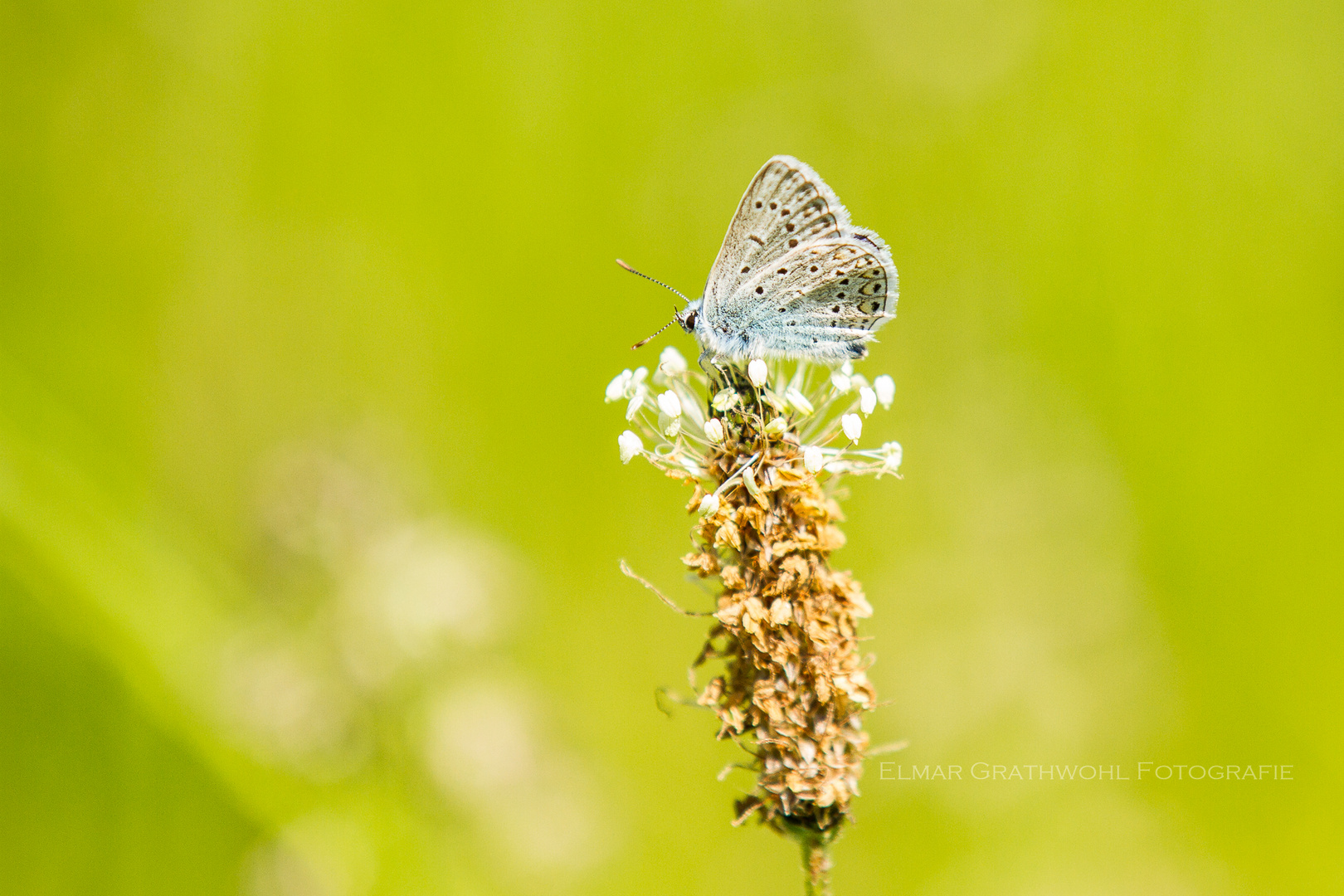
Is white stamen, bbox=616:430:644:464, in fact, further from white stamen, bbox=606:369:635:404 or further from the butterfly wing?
the butterfly wing

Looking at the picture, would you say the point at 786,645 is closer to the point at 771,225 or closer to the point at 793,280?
the point at 793,280

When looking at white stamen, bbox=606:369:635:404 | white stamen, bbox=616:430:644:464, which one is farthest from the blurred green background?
white stamen, bbox=616:430:644:464

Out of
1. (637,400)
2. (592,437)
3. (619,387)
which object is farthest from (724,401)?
(592,437)

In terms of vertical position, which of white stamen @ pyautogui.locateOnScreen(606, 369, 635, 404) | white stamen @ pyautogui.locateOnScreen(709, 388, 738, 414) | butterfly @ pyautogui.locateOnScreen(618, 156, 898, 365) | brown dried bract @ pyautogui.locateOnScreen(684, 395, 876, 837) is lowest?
brown dried bract @ pyautogui.locateOnScreen(684, 395, 876, 837)

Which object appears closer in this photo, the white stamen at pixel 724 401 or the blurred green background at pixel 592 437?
the white stamen at pixel 724 401

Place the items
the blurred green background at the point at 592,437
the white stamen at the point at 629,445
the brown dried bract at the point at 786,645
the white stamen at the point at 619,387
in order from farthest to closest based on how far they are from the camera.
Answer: the blurred green background at the point at 592,437 → the white stamen at the point at 619,387 → the white stamen at the point at 629,445 → the brown dried bract at the point at 786,645

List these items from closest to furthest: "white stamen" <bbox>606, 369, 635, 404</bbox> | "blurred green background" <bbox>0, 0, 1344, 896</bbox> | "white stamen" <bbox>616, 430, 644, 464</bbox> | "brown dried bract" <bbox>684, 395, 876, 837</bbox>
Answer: "brown dried bract" <bbox>684, 395, 876, 837</bbox> < "white stamen" <bbox>616, 430, 644, 464</bbox> < "white stamen" <bbox>606, 369, 635, 404</bbox> < "blurred green background" <bbox>0, 0, 1344, 896</bbox>

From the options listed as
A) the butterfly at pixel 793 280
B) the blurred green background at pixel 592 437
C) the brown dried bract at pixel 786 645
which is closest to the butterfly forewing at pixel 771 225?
the butterfly at pixel 793 280

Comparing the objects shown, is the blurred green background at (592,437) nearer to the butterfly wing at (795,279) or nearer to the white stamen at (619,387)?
the white stamen at (619,387)
